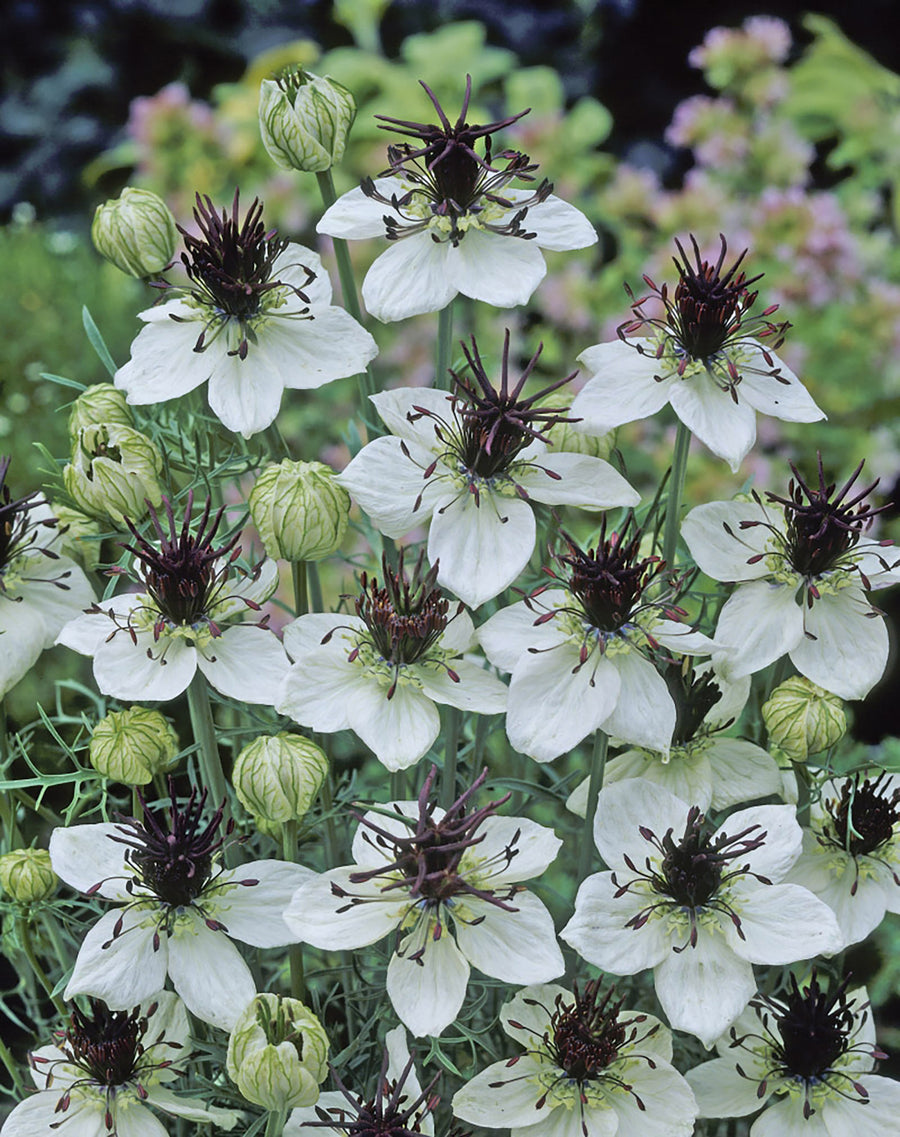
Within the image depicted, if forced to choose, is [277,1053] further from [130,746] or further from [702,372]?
[702,372]

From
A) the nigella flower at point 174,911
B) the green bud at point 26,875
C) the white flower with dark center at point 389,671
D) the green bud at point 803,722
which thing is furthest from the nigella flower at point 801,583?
the green bud at point 26,875

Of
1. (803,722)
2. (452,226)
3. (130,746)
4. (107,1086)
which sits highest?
(452,226)

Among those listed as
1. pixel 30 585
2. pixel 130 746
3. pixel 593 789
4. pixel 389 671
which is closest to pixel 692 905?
pixel 593 789

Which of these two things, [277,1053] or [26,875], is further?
[26,875]

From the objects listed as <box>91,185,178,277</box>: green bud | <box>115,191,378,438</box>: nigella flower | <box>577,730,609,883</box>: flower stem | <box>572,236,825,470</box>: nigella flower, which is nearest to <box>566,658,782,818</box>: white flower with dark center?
<box>577,730,609,883</box>: flower stem

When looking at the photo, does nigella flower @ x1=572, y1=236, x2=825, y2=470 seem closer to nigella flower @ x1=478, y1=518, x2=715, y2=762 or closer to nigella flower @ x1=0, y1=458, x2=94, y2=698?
nigella flower @ x1=478, y1=518, x2=715, y2=762

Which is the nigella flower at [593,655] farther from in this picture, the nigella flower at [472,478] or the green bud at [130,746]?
the green bud at [130,746]

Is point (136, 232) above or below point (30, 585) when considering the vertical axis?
above

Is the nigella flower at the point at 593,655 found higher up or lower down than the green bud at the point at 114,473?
higher up
